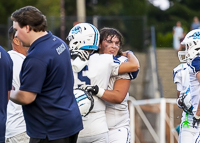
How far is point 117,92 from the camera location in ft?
16.2

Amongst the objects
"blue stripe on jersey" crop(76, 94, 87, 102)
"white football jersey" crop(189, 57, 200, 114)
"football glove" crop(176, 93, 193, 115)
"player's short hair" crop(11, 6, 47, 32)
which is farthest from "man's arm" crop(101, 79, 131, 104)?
"player's short hair" crop(11, 6, 47, 32)

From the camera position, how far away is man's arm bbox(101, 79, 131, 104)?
4848 mm

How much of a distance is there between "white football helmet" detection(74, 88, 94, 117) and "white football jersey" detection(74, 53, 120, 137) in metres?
0.17

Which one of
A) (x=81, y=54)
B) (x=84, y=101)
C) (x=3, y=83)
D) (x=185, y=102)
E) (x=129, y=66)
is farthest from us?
(x=185, y=102)

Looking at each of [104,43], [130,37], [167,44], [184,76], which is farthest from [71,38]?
[167,44]

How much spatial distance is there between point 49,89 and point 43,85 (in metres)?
0.06

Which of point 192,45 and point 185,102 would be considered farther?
point 185,102

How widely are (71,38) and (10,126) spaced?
1078 millimetres

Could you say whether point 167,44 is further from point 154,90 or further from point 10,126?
point 10,126

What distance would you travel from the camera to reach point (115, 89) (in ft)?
16.3

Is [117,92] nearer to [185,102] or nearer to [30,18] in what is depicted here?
[185,102]

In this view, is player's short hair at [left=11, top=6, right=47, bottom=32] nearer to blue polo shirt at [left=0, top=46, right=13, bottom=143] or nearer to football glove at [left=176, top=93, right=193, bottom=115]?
blue polo shirt at [left=0, top=46, right=13, bottom=143]

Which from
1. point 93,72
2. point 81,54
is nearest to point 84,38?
point 81,54

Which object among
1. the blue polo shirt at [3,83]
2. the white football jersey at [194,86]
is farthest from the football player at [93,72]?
the blue polo shirt at [3,83]
